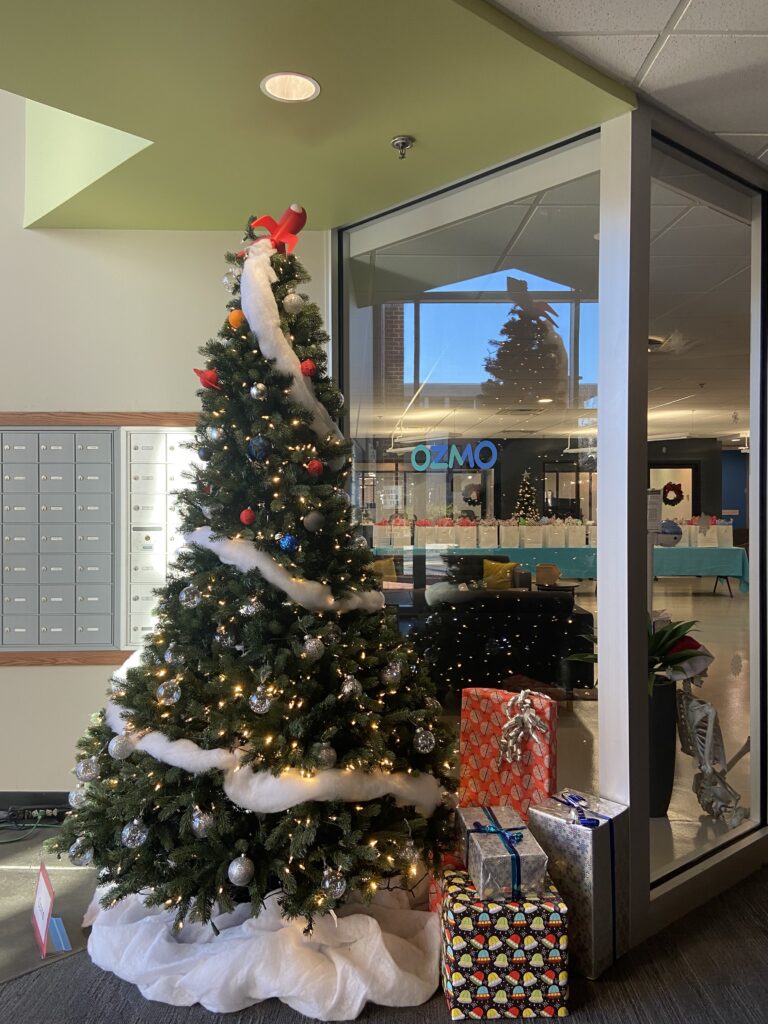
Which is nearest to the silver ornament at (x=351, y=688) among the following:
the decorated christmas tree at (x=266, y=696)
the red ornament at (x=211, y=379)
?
the decorated christmas tree at (x=266, y=696)

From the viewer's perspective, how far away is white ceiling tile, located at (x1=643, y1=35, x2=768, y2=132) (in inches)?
83.4

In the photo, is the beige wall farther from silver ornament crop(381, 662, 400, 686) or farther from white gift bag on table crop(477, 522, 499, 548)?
silver ornament crop(381, 662, 400, 686)

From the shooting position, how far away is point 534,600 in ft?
9.50

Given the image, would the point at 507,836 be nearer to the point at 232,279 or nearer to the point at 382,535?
the point at 382,535

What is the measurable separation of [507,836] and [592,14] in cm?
240

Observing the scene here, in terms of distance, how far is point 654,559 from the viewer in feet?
8.80

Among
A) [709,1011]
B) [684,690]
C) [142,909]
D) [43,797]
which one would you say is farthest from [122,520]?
[709,1011]

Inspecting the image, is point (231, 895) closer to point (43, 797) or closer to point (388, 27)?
point (43, 797)

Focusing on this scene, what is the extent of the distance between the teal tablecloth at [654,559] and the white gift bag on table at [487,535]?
0.07ft

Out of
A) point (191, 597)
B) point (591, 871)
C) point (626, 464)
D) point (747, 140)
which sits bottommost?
point (591, 871)

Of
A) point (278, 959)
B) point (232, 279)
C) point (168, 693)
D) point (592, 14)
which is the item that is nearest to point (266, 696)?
point (168, 693)

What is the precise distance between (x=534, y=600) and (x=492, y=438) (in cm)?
68

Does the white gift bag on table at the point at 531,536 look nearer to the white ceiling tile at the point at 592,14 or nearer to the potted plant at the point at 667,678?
the potted plant at the point at 667,678

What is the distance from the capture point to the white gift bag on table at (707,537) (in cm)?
300
